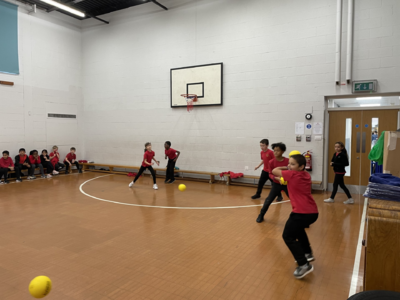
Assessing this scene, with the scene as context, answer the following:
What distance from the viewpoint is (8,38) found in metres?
11.1

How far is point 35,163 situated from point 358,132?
38.6ft

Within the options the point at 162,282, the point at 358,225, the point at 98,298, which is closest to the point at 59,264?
the point at 98,298

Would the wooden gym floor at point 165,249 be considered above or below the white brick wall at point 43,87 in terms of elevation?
below

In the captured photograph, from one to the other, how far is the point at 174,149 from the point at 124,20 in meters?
6.14

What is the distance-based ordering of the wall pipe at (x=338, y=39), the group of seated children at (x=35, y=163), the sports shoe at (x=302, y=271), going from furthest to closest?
the group of seated children at (x=35, y=163)
the wall pipe at (x=338, y=39)
the sports shoe at (x=302, y=271)

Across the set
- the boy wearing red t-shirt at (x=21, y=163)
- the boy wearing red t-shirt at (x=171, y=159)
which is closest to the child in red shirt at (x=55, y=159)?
the boy wearing red t-shirt at (x=21, y=163)

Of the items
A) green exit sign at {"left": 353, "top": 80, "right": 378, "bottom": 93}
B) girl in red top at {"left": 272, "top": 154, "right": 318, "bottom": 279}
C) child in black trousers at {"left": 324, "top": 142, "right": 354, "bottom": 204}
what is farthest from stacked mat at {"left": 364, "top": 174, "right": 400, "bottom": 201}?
green exit sign at {"left": 353, "top": 80, "right": 378, "bottom": 93}

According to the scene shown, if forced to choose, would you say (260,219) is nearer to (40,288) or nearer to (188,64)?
(40,288)

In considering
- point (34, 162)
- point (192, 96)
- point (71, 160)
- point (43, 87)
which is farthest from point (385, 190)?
point (43, 87)

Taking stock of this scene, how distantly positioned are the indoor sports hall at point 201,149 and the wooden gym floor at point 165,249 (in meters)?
0.03

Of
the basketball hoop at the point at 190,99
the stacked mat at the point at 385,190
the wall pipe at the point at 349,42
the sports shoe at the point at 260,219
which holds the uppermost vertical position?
the wall pipe at the point at 349,42

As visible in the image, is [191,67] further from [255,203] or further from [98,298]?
[98,298]

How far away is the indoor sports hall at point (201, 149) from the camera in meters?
3.59

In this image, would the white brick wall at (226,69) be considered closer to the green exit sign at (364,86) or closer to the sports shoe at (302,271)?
the green exit sign at (364,86)
